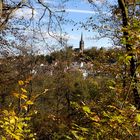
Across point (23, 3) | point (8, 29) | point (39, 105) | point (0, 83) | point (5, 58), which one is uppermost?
point (23, 3)

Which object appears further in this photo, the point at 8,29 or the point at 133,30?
the point at 8,29

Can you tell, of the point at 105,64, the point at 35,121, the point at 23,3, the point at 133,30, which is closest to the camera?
the point at 133,30

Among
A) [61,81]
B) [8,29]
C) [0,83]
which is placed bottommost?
[61,81]

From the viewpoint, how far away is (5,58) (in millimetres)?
17531

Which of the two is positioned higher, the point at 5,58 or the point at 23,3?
the point at 23,3

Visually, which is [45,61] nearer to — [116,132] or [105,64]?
[105,64]

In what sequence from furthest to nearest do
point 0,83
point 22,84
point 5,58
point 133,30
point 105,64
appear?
1. point 0,83
2. point 5,58
3. point 105,64
4. point 133,30
5. point 22,84

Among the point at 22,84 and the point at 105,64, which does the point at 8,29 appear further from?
the point at 22,84

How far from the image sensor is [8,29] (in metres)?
15.3

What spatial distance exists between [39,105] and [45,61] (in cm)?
969

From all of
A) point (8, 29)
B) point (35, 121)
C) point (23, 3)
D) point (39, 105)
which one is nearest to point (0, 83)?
point (8, 29)

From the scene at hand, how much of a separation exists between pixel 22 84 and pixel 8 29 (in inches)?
458

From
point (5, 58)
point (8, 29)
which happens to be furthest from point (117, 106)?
point (5, 58)

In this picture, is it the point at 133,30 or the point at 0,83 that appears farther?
the point at 0,83
